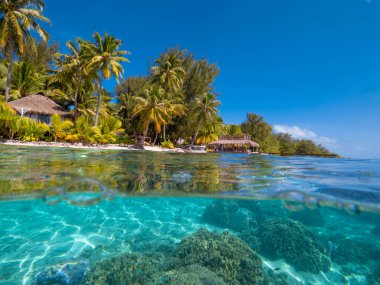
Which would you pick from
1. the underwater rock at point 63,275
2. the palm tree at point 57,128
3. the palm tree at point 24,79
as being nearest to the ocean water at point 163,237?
the underwater rock at point 63,275

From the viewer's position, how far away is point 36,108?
2614 cm

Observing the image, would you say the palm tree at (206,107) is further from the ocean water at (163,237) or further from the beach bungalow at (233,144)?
the ocean water at (163,237)

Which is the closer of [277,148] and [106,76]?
[106,76]

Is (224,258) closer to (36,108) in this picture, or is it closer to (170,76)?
(36,108)

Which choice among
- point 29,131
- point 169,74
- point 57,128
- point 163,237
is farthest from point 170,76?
point 163,237

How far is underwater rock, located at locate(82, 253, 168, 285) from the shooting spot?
529 centimetres

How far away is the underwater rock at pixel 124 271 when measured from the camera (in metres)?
5.29

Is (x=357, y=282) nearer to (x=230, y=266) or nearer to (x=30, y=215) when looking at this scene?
(x=230, y=266)

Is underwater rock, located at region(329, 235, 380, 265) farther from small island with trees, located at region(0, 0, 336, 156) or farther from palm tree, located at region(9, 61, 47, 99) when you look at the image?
palm tree, located at region(9, 61, 47, 99)

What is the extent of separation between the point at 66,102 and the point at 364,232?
37188mm

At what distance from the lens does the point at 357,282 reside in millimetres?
6578

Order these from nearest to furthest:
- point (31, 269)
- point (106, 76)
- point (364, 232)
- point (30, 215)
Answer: point (31, 269)
point (30, 215)
point (364, 232)
point (106, 76)

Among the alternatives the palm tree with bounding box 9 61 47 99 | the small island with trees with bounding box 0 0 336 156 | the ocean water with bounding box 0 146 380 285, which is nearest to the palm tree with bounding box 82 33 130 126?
the small island with trees with bounding box 0 0 336 156

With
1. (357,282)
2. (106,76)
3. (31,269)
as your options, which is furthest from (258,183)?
(106,76)
